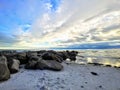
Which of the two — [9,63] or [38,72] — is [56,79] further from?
[9,63]

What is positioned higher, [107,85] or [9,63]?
[9,63]

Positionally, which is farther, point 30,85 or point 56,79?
point 56,79

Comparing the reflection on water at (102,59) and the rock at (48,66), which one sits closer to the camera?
the rock at (48,66)

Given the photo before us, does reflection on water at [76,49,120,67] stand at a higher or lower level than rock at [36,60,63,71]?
lower

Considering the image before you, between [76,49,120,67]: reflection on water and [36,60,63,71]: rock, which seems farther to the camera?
[76,49,120,67]: reflection on water

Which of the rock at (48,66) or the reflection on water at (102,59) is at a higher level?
the rock at (48,66)

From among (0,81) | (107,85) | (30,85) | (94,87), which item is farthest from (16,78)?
(107,85)

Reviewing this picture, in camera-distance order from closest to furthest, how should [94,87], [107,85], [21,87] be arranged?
[21,87], [94,87], [107,85]

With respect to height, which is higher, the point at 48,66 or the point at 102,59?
the point at 48,66

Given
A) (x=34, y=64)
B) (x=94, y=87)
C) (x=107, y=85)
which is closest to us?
(x=94, y=87)

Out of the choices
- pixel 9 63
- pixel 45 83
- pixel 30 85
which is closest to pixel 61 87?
pixel 45 83

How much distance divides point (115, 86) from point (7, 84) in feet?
16.6

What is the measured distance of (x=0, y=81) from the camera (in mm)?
7762

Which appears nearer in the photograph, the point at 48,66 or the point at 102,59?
the point at 48,66
